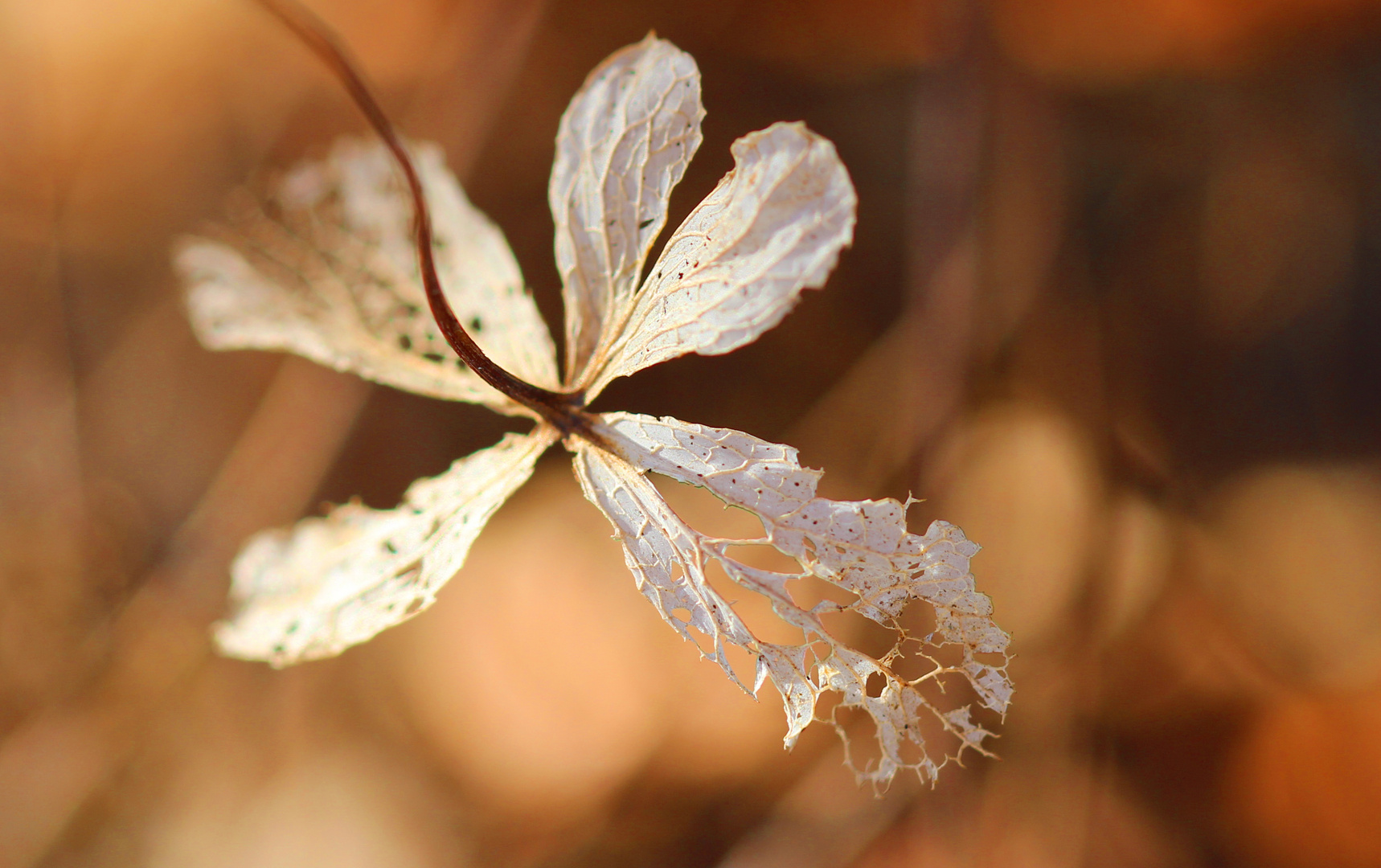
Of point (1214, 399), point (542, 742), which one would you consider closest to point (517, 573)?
point (542, 742)

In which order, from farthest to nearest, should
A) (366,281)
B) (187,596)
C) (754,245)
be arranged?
1. (187,596)
2. (366,281)
3. (754,245)

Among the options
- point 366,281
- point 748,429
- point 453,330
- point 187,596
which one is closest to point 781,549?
point 453,330

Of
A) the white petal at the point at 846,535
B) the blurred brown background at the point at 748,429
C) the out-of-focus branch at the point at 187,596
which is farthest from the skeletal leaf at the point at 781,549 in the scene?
the out-of-focus branch at the point at 187,596

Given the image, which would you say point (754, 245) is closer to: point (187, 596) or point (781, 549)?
point (781, 549)

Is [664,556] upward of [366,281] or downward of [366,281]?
downward

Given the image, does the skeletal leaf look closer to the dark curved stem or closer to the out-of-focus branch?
the dark curved stem
